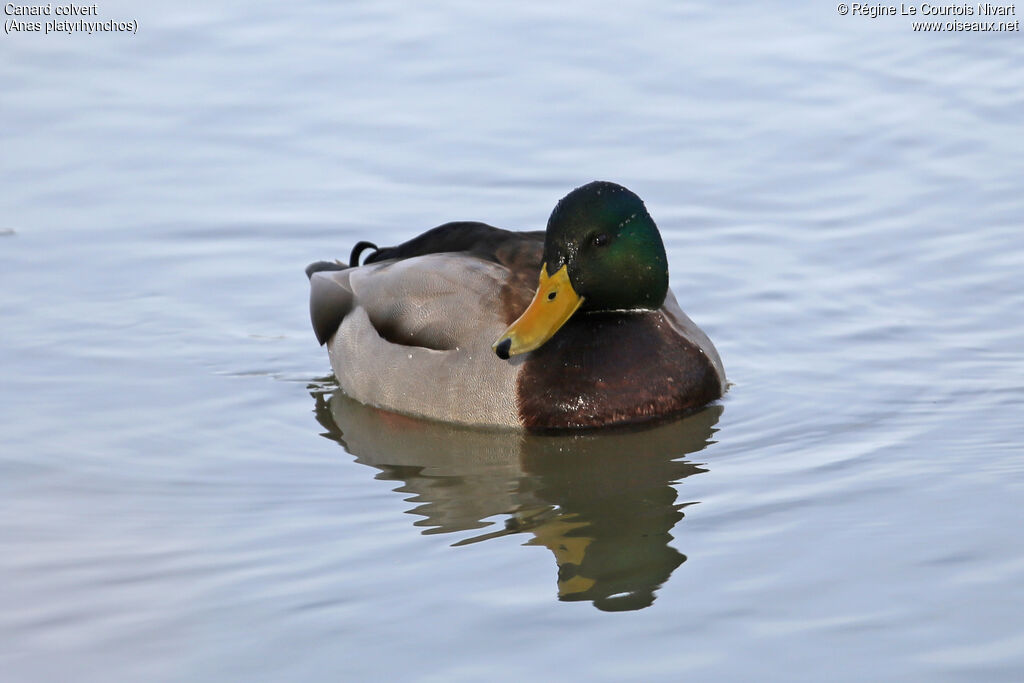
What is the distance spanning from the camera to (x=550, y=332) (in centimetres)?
789

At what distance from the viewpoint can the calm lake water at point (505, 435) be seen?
5.61 metres

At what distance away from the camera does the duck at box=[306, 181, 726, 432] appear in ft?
26.2

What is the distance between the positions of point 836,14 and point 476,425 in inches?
257

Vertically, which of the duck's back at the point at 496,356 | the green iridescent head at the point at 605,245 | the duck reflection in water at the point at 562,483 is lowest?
the duck reflection in water at the point at 562,483

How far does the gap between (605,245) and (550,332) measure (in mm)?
512

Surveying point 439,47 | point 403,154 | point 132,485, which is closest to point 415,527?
point 132,485

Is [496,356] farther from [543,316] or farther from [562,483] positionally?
[562,483]

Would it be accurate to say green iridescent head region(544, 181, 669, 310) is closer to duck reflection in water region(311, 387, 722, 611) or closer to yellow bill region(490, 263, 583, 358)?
yellow bill region(490, 263, 583, 358)

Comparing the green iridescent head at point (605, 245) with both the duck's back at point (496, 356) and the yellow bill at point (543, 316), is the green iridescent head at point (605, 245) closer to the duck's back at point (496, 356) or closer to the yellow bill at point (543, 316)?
the yellow bill at point (543, 316)

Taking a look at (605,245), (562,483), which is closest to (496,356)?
(605,245)

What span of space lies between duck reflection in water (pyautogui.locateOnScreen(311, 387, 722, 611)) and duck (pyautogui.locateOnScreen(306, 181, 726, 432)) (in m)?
0.13

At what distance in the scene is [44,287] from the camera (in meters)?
9.67

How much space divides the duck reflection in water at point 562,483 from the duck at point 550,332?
13cm

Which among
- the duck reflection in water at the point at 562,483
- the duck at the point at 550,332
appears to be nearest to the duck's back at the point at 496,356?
the duck at the point at 550,332
